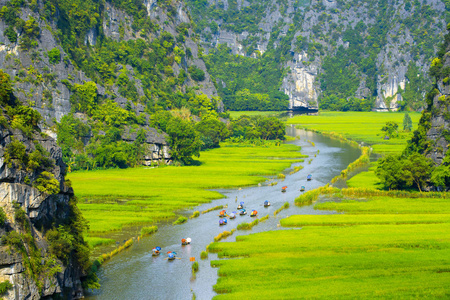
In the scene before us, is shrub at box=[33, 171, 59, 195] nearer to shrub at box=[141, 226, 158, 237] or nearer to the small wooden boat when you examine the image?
the small wooden boat

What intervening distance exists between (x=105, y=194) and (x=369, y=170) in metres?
52.3

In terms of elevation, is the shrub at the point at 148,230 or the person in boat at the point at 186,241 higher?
the shrub at the point at 148,230

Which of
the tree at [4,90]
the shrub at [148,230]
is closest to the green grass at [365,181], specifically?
the shrub at [148,230]

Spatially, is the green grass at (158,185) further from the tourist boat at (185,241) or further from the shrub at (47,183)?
the shrub at (47,183)

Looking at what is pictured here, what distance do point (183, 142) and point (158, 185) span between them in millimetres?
25622

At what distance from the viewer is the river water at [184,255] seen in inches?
1750

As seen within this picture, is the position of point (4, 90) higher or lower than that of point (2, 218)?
higher

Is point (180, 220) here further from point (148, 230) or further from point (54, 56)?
point (54, 56)

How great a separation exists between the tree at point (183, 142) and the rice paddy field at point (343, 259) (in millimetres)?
51081

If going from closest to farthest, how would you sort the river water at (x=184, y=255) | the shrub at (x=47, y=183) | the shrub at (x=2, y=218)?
the shrub at (x=2, y=218)
the shrub at (x=47, y=183)
the river water at (x=184, y=255)

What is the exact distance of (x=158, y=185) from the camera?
90.5 m

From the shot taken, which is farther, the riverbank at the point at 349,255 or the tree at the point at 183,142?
the tree at the point at 183,142

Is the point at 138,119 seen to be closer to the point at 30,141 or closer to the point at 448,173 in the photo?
the point at 448,173

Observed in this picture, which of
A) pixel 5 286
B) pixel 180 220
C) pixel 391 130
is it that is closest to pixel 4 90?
pixel 5 286
